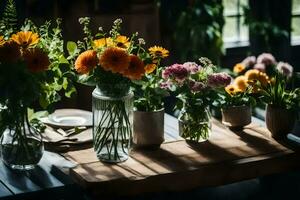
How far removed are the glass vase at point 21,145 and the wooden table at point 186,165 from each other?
5.9 inches

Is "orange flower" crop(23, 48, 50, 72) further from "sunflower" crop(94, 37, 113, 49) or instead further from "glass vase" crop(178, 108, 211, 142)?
"glass vase" crop(178, 108, 211, 142)

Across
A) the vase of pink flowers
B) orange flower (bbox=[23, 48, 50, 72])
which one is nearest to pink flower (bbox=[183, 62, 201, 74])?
the vase of pink flowers

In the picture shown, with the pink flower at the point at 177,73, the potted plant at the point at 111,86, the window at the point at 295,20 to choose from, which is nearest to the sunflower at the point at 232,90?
the pink flower at the point at 177,73

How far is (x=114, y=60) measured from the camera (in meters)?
2.31

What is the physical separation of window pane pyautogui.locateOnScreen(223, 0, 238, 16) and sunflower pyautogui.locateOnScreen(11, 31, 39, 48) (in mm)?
2599

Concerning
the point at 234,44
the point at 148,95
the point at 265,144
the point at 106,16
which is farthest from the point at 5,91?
the point at 234,44

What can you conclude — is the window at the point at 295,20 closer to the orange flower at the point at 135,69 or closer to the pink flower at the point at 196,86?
the pink flower at the point at 196,86

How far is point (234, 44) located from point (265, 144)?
2.20m

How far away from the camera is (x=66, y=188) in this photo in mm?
2289

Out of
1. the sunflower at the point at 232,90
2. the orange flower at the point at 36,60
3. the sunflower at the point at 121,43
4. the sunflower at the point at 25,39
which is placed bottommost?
the sunflower at the point at 232,90

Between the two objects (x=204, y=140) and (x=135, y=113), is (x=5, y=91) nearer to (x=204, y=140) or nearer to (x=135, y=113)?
(x=135, y=113)

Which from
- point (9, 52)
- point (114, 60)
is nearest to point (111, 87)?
point (114, 60)

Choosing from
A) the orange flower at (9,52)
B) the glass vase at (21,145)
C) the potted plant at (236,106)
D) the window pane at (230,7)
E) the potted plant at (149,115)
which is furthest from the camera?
the window pane at (230,7)

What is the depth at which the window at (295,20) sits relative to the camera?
4.93m
